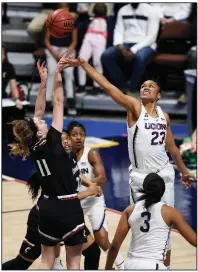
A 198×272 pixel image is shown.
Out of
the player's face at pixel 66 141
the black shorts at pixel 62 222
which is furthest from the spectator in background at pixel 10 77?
the black shorts at pixel 62 222

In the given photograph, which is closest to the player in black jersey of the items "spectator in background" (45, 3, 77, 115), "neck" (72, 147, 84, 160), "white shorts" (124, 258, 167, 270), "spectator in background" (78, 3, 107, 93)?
"white shorts" (124, 258, 167, 270)

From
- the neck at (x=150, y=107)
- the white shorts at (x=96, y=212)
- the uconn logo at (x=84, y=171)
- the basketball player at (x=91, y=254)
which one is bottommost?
the basketball player at (x=91, y=254)

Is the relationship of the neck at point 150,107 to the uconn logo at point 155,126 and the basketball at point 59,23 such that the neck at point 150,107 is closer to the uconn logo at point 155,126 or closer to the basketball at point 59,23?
the uconn logo at point 155,126

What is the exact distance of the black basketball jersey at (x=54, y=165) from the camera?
268 inches

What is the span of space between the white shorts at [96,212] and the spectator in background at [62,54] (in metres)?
7.93

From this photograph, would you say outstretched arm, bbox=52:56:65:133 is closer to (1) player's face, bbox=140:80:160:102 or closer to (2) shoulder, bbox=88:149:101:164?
(1) player's face, bbox=140:80:160:102

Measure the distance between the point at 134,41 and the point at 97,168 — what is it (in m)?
8.10

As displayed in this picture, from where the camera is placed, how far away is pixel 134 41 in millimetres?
15953

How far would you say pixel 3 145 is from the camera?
1477 centimetres

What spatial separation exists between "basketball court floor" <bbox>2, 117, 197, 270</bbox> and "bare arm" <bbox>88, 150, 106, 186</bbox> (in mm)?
963

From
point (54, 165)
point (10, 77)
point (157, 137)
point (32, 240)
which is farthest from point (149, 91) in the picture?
point (10, 77)

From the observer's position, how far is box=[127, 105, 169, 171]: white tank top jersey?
777 cm

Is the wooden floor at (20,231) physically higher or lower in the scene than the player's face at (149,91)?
lower

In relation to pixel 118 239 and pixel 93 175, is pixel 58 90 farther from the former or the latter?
pixel 93 175
